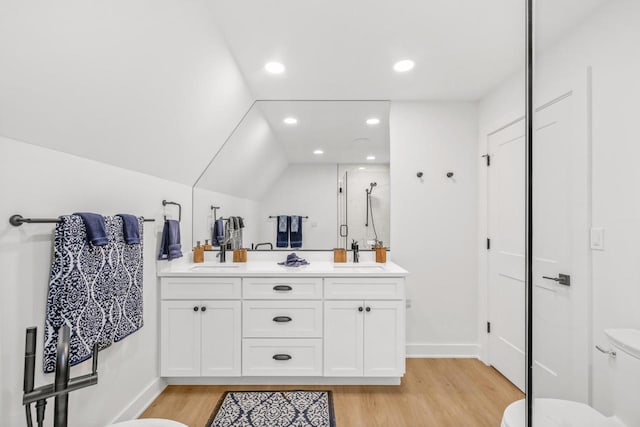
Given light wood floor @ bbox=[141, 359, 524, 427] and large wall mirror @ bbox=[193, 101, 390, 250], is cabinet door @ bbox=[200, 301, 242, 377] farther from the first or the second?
large wall mirror @ bbox=[193, 101, 390, 250]

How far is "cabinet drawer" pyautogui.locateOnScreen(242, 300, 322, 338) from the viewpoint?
2326 millimetres

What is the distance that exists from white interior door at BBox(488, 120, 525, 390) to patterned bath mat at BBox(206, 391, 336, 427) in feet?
4.88

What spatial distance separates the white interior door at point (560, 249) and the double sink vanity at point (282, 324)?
1.46 m

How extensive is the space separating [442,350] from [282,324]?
1614mm

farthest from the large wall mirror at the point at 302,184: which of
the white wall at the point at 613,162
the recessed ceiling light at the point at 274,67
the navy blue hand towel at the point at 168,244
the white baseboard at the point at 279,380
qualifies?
the white wall at the point at 613,162

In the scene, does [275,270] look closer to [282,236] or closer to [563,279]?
[282,236]

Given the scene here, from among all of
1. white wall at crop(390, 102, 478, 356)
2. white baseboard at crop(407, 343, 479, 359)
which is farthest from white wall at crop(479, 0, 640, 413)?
white baseboard at crop(407, 343, 479, 359)

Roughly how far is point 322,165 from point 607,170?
232 cm

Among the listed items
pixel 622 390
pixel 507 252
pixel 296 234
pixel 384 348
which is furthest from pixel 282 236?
pixel 622 390

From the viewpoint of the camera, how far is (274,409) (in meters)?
2.08

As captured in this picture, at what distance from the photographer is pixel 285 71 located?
246cm

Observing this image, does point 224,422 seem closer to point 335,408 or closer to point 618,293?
point 335,408

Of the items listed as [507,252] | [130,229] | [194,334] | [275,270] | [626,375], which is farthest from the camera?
[507,252]

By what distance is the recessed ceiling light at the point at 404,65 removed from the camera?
234 centimetres
